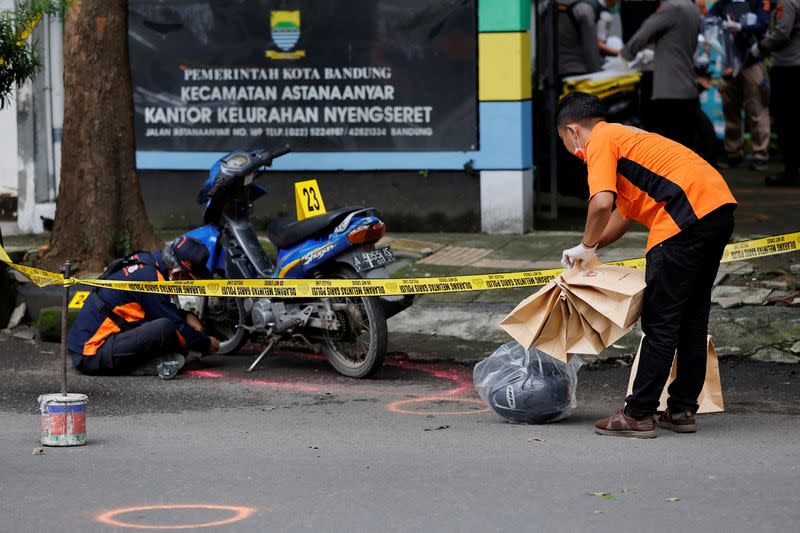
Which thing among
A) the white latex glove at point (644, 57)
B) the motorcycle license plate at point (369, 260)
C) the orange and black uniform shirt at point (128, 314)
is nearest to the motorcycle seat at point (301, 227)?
the motorcycle license plate at point (369, 260)

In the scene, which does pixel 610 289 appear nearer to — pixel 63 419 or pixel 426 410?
pixel 426 410

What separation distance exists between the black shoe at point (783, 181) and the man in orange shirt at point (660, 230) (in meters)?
8.31

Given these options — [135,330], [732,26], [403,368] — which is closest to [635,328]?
[403,368]

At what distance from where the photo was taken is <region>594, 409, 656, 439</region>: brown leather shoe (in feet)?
20.9

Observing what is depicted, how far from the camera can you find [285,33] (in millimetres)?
12125

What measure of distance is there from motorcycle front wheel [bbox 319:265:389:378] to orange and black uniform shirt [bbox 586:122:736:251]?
1.97m

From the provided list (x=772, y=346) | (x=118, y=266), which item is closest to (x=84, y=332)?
(x=118, y=266)

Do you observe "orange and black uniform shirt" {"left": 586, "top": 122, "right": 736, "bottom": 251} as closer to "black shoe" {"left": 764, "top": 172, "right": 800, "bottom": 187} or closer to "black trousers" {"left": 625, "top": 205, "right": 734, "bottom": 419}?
"black trousers" {"left": 625, "top": 205, "right": 734, "bottom": 419}

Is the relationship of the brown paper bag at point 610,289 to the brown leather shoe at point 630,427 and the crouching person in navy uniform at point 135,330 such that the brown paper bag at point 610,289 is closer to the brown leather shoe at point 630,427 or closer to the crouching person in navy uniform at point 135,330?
the brown leather shoe at point 630,427

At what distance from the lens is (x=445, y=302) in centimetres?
963

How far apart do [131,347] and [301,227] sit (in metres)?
1.25

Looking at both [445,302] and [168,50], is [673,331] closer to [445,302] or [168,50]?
[445,302]

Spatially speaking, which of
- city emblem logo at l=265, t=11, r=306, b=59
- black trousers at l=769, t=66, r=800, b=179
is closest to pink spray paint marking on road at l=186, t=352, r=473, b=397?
city emblem logo at l=265, t=11, r=306, b=59

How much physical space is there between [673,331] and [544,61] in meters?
7.15
